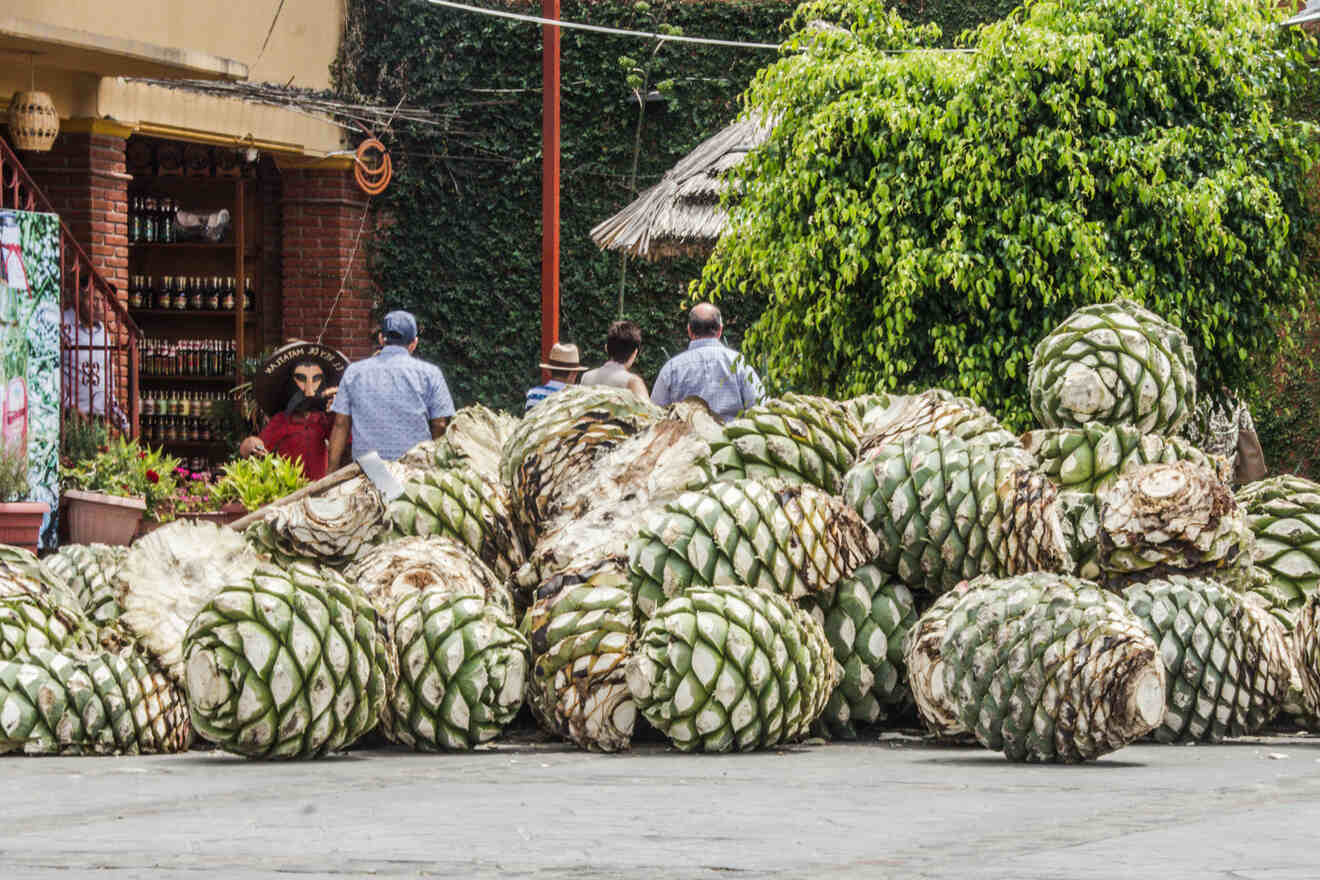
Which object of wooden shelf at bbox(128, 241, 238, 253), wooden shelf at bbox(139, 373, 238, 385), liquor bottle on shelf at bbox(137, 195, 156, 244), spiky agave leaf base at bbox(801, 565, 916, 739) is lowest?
spiky agave leaf base at bbox(801, 565, 916, 739)

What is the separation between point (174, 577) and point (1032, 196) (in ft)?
16.3

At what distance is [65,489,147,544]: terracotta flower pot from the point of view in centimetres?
1145

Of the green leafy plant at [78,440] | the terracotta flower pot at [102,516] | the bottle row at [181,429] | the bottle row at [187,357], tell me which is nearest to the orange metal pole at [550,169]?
the green leafy plant at [78,440]

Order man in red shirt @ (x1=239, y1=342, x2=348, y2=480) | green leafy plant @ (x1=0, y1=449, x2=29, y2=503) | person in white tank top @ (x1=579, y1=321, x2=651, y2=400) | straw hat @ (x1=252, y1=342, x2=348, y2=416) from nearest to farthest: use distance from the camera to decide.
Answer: person in white tank top @ (x1=579, y1=321, x2=651, y2=400)
green leafy plant @ (x1=0, y1=449, x2=29, y2=503)
man in red shirt @ (x1=239, y1=342, x2=348, y2=480)
straw hat @ (x1=252, y1=342, x2=348, y2=416)

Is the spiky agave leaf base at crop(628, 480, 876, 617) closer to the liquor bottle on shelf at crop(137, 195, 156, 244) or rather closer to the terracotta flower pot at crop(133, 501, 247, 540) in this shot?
the terracotta flower pot at crop(133, 501, 247, 540)

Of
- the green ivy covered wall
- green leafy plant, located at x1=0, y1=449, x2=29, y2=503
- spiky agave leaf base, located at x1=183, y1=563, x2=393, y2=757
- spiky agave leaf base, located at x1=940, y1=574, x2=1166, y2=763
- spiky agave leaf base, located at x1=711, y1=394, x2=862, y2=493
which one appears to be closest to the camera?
spiky agave leaf base, located at x1=940, y1=574, x2=1166, y2=763

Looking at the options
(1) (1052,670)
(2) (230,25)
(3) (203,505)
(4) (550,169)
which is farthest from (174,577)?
(2) (230,25)

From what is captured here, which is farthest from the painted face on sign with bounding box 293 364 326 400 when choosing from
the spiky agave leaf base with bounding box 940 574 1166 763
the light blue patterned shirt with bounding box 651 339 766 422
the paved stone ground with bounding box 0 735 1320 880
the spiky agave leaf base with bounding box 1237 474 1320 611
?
the spiky agave leaf base with bounding box 940 574 1166 763

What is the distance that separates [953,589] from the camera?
4855 mm

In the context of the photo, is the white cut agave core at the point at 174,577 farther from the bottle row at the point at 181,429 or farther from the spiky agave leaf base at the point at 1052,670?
the bottle row at the point at 181,429

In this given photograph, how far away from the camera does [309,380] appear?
42.7 ft

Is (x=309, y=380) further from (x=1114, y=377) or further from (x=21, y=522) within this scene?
(x=1114, y=377)

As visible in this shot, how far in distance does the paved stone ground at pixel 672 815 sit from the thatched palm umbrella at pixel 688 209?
8102mm

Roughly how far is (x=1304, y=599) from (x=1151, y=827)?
2.01 m
